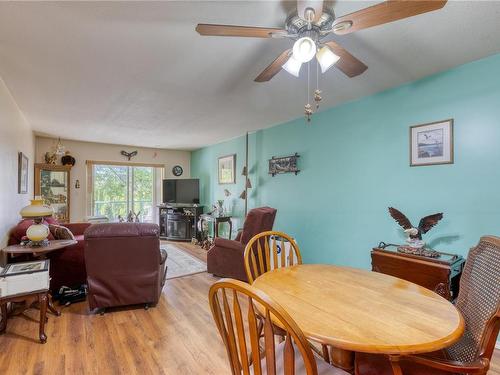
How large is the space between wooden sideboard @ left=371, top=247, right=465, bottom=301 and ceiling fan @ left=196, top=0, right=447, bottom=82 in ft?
5.28

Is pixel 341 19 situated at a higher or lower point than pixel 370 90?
lower

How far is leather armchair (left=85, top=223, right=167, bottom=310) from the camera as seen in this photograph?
2412mm

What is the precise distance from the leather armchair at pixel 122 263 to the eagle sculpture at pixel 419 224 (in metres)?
2.35

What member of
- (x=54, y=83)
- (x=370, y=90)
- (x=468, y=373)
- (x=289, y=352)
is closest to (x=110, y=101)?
(x=54, y=83)

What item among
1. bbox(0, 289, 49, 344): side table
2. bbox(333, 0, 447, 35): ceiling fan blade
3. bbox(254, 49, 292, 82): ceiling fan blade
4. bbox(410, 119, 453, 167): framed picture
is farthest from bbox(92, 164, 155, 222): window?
bbox(333, 0, 447, 35): ceiling fan blade

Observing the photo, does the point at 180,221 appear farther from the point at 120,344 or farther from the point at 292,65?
the point at 292,65

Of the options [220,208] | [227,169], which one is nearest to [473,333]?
[220,208]

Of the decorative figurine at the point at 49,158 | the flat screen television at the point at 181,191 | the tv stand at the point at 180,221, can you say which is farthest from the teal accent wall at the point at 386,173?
the decorative figurine at the point at 49,158

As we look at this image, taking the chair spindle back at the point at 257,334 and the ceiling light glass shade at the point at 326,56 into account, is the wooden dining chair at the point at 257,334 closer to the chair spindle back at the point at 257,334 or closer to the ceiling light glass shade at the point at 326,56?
the chair spindle back at the point at 257,334

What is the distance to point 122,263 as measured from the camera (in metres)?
2.50

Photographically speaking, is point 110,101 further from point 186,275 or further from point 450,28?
point 450,28

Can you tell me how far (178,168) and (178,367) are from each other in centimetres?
576

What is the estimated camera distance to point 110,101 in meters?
3.13

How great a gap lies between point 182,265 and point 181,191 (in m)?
2.69
